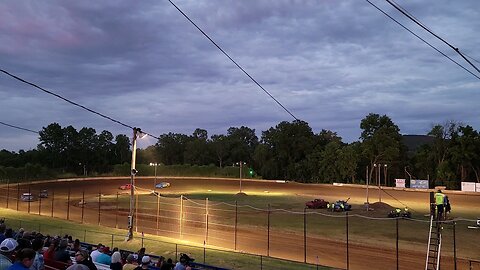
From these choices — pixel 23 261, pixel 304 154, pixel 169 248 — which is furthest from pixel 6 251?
pixel 304 154

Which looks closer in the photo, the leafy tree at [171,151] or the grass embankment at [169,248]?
the grass embankment at [169,248]

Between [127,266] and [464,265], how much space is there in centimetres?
2618

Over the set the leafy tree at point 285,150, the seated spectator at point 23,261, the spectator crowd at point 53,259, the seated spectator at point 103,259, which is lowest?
the seated spectator at point 103,259

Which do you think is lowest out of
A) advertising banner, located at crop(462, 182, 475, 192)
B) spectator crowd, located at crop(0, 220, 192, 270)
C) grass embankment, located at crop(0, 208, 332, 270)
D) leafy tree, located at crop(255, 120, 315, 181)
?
grass embankment, located at crop(0, 208, 332, 270)

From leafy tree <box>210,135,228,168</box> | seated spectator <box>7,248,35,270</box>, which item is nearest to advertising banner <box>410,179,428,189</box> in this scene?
leafy tree <box>210,135,228,168</box>

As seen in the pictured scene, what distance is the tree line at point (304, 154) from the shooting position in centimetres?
10692

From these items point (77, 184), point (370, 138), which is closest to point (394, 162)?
point (370, 138)

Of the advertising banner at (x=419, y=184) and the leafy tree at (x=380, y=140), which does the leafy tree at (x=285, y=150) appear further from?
the advertising banner at (x=419, y=184)

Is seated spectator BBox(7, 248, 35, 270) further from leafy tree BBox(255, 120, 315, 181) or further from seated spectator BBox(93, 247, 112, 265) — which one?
leafy tree BBox(255, 120, 315, 181)

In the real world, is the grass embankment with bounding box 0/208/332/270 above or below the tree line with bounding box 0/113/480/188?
below

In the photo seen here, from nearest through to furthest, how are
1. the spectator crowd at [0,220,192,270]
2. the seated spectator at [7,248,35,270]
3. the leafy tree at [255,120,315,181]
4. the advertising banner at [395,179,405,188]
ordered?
the seated spectator at [7,248,35,270]
the spectator crowd at [0,220,192,270]
the advertising banner at [395,179,405,188]
the leafy tree at [255,120,315,181]

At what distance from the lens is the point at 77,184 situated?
10700cm

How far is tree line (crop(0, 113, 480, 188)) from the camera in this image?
107m

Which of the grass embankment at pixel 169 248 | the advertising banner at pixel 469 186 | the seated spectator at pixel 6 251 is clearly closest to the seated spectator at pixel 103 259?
the seated spectator at pixel 6 251
